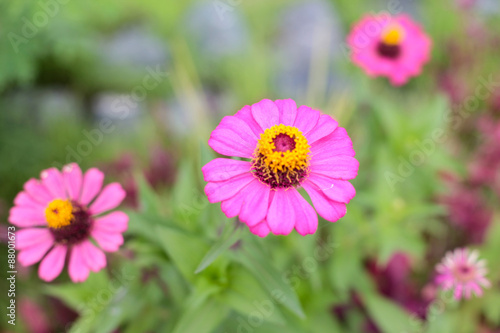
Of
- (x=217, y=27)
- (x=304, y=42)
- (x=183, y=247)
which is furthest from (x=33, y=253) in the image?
(x=304, y=42)

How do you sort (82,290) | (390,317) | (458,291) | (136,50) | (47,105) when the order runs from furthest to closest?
(136,50) → (47,105) → (390,317) → (82,290) → (458,291)

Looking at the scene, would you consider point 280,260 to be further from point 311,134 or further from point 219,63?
point 219,63

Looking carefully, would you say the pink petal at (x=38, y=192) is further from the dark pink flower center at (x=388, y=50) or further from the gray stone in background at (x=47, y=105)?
the gray stone in background at (x=47, y=105)

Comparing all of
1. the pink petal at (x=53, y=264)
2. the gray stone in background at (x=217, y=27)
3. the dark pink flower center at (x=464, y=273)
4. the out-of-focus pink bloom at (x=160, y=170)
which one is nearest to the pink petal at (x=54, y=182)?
the pink petal at (x=53, y=264)

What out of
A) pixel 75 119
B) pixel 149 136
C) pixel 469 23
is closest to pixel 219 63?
pixel 149 136

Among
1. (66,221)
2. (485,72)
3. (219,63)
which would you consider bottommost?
(66,221)

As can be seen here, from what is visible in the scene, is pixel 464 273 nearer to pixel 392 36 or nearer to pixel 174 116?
pixel 392 36
